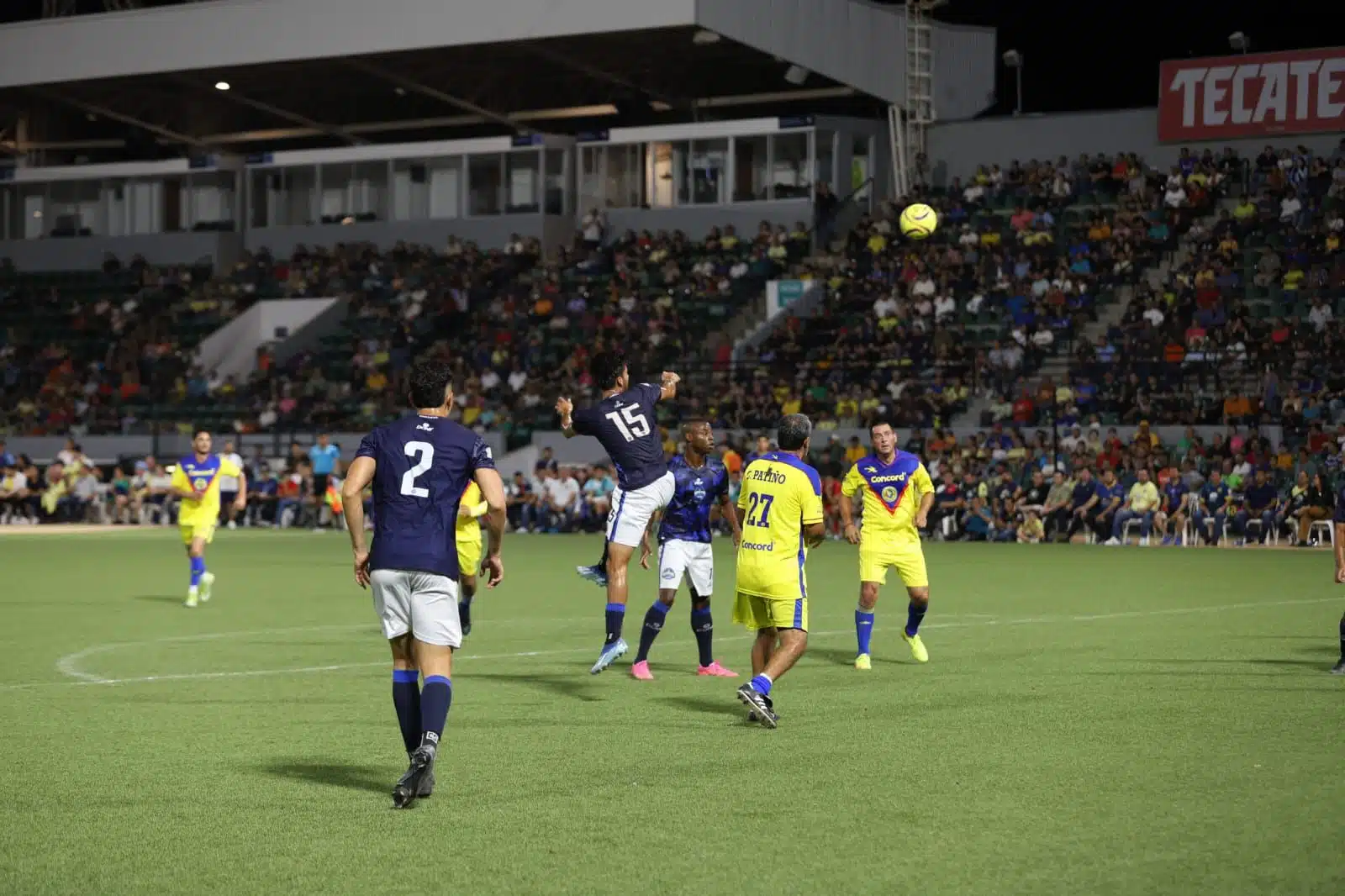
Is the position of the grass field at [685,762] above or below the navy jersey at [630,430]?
below

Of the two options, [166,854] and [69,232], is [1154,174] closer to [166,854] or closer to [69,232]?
[69,232]

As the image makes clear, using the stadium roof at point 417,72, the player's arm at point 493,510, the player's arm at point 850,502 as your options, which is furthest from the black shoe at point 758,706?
the stadium roof at point 417,72

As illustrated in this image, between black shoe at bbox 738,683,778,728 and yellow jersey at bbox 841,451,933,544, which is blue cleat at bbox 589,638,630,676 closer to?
black shoe at bbox 738,683,778,728

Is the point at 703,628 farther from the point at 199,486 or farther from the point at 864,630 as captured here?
the point at 199,486

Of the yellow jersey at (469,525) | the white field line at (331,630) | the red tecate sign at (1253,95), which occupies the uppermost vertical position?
the red tecate sign at (1253,95)

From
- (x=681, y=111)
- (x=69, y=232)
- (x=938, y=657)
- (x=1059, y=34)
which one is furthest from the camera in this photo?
(x=69, y=232)

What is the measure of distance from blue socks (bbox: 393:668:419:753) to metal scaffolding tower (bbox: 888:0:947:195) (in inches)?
1478

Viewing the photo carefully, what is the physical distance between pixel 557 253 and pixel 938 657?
3508 centimetres

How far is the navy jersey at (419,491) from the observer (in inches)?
334

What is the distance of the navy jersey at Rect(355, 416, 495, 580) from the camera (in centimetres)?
848

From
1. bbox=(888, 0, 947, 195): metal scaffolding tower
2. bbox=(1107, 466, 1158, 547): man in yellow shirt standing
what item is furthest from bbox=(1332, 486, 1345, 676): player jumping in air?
bbox=(888, 0, 947, 195): metal scaffolding tower

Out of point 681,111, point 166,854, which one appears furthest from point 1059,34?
point 166,854

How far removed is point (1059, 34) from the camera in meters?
47.7

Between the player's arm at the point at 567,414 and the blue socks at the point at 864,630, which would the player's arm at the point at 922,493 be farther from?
the player's arm at the point at 567,414
